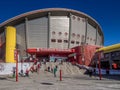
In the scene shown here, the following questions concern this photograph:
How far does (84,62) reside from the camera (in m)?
56.2

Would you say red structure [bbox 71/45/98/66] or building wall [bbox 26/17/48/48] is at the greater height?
building wall [bbox 26/17/48/48]

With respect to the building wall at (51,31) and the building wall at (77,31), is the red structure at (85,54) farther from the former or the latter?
the building wall at (77,31)

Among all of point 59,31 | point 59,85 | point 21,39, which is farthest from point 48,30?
point 59,85

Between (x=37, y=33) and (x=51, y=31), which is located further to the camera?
(x=51, y=31)

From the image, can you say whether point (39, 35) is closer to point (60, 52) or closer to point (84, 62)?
point (60, 52)

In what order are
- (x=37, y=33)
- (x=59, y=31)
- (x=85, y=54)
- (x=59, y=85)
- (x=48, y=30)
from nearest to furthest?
(x=59, y=85) → (x=85, y=54) → (x=48, y=30) → (x=37, y=33) → (x=59, y=31)

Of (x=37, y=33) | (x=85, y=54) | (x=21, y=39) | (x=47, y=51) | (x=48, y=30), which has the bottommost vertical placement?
(x=85, y=54)

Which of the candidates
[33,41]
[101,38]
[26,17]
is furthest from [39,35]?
[101,38]

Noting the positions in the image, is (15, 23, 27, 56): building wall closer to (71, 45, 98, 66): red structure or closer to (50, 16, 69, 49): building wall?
(50, 16, 69, 49): building wall

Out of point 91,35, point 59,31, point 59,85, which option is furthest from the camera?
point 91,35

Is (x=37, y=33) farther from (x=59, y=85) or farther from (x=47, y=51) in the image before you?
(x=59, y=85)

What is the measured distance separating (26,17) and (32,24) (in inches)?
134

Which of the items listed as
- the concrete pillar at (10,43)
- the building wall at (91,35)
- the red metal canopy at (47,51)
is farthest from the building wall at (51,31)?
the concrete pillar at (10,43)

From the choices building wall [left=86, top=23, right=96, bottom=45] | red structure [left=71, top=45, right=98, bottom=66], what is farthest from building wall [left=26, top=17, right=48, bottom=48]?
building wall [left=86, top=23, right=96, bottom=45]
